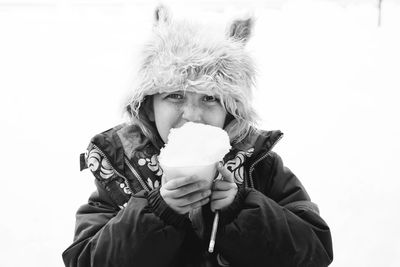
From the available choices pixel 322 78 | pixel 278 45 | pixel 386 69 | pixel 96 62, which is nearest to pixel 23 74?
pixel 96 62

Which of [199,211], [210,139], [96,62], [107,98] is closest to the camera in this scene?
[210,139]

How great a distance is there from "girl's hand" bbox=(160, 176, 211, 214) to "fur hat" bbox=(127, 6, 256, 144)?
0.25 m

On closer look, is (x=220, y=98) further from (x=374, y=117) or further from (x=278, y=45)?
(x=278, y=45)

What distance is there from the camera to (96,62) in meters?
2.90

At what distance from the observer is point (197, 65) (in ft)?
3.68

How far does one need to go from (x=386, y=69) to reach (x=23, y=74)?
2.29 m

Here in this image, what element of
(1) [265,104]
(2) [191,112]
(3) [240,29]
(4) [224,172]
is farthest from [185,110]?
(1) [265,104]

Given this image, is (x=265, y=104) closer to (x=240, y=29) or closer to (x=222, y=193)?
(x=240, y=29)

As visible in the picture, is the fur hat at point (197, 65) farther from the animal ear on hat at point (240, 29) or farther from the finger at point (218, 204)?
the finger at point (218, 204)

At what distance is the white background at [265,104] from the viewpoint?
1.99 meters

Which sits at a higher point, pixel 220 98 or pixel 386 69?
pixel 220 98

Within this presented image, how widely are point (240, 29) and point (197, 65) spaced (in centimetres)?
20

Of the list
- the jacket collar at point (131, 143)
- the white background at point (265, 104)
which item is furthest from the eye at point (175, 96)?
the white background at point (265, 104)

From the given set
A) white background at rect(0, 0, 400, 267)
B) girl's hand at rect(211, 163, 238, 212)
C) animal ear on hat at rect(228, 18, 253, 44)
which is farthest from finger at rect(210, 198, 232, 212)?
white background at rect(0, 0, 400, 267)
